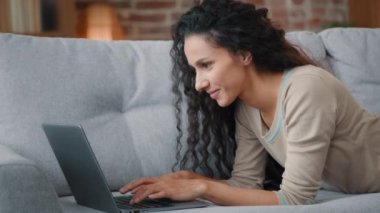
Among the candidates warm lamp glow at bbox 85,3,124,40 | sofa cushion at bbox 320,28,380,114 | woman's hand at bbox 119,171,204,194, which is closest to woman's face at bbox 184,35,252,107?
woman's hand at bbox 119,171,204,194

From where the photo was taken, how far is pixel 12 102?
1921 mm

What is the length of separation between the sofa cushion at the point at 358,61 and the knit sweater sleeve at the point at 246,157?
1.45ft

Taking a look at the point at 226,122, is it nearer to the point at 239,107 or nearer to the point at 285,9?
the point at 239,107

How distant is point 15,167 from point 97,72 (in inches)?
26.6

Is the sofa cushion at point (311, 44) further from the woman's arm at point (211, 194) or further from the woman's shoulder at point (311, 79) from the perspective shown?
the woman's arm at point (211, 194)

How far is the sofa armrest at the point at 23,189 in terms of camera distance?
137cm

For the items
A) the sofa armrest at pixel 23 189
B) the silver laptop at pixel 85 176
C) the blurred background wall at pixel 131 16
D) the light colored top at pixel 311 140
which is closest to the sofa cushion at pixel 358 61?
the light colored top at pixel 311 140

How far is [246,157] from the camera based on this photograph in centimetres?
203

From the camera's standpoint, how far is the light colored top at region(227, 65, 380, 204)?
169 cm

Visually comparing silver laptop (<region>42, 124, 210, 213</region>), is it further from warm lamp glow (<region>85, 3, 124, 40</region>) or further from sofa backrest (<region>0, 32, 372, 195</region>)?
warm lamp glow (<region>85, 3, 124, 40</region>)

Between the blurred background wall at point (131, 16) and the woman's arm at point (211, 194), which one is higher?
the blurred background wall at point (131, 16)

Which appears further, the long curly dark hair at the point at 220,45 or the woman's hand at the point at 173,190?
the long curly dark hair at the point at 220,45

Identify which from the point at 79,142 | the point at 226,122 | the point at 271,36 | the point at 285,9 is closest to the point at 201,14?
the point at 271,36

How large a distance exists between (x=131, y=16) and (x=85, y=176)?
90.4 inches
